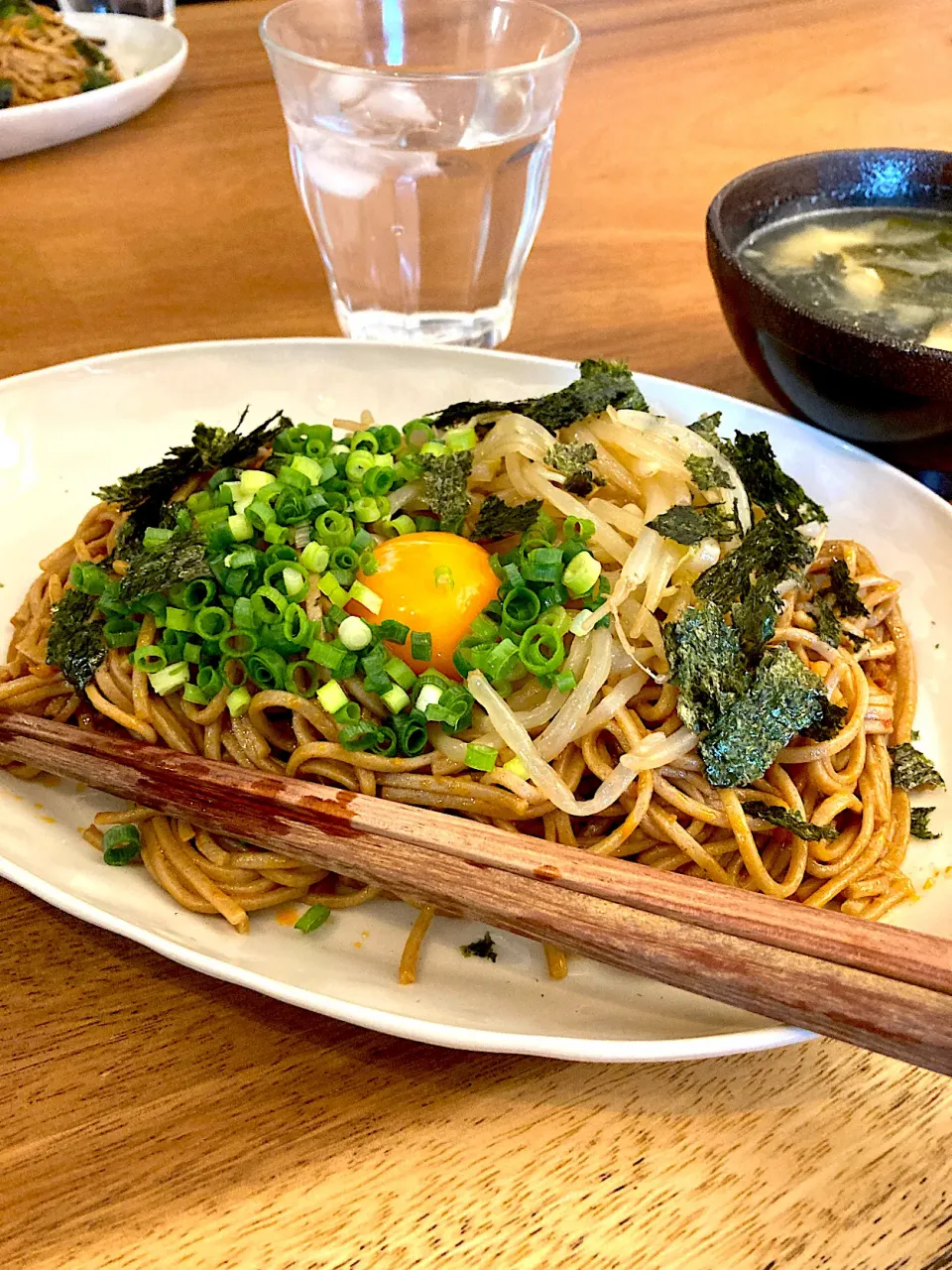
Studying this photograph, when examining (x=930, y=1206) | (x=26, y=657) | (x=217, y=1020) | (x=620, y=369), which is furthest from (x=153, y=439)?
(x=930, y=1206)

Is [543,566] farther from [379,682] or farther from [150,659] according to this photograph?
[150,659]

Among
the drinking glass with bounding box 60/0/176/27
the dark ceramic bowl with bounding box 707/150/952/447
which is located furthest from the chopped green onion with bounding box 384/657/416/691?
the drinking glass with bounding box 60/0/176/27

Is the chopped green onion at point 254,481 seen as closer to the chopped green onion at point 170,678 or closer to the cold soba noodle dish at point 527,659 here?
the cold soba noodle dish at point 527,659

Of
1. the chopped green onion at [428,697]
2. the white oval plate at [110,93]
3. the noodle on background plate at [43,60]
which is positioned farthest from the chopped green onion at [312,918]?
the noodle on background plate at [43,60]

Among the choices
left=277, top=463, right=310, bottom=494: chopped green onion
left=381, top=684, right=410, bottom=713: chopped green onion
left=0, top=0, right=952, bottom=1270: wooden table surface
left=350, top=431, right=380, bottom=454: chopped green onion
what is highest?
left=277, top=463, right=310, bottom=494: chopped green onion

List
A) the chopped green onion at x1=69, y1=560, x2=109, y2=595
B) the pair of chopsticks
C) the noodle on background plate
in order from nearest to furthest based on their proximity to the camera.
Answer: the pair of chopsticks, the chopped green onion at x1=69, y1=560, x2=109, y2=595, the noodle on background plate

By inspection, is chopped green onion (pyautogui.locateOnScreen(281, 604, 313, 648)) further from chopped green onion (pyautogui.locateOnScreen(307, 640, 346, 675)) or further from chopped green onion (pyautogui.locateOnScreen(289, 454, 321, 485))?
chopped green onion (pyautogui.locateOnScreen(289, 454, 321, 485))
